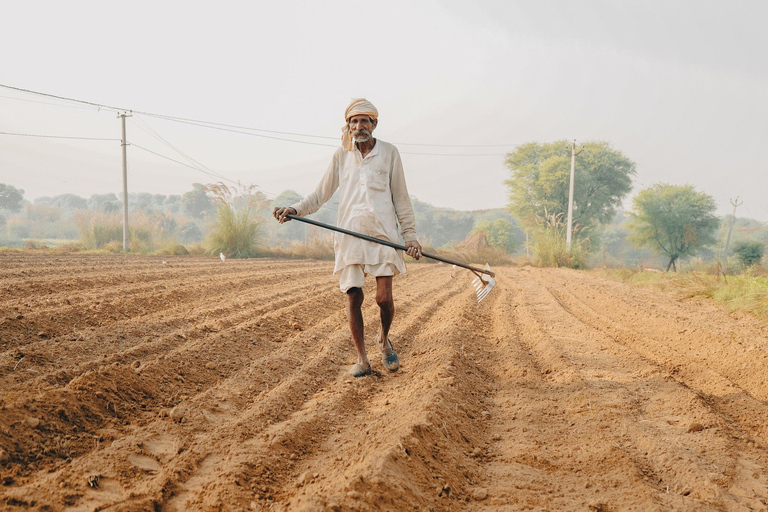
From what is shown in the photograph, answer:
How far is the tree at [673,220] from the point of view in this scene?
3716cm

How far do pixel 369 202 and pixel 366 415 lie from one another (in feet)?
5.11

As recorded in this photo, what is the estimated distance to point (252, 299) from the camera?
753 cm

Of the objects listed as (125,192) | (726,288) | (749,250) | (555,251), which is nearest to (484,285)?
(726,288)

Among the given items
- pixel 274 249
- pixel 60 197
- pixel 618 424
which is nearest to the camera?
pixel 618 424

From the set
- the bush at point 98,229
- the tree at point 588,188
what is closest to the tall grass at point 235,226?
the bush at point 98,229

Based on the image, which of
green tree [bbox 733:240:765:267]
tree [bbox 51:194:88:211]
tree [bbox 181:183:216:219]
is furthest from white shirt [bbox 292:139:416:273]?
tree [bbox 51:194:88:211]

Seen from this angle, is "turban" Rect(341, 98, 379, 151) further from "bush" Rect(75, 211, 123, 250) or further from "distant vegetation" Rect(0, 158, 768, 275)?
"bush" Rect(75, 211, 123, 250)

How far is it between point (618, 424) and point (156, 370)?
2869 millimetres

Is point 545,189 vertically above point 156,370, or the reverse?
point 545,189

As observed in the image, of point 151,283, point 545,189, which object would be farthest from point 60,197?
point 151,283

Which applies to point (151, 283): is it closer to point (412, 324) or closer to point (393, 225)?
point (412, 324)

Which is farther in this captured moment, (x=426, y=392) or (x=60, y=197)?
(x=60, y=197)

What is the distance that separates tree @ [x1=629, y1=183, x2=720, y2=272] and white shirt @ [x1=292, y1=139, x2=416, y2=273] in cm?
3732

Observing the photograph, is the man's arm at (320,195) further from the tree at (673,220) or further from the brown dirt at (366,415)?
the tree at (673,220)
